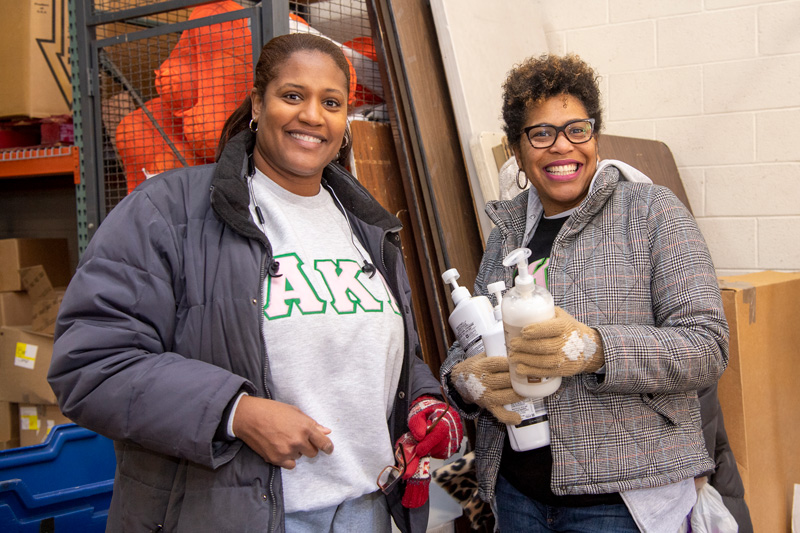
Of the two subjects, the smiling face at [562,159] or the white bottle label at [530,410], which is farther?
the smiling face at [562,159]

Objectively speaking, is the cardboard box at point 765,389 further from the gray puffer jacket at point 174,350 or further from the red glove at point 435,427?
the gray puffer jacket at point 174,350

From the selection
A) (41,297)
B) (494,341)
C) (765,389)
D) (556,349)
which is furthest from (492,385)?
(41,297)

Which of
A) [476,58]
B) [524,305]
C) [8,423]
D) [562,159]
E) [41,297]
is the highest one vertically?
[476,58]

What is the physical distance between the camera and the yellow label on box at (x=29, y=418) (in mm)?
3012

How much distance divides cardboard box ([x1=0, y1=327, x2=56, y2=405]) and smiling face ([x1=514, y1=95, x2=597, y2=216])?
253 centimetres

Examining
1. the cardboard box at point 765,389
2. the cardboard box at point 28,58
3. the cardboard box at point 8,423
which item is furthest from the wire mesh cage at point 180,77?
the cardboard box at point 765,389

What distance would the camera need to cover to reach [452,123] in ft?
8.02

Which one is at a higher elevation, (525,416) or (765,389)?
(525,416)

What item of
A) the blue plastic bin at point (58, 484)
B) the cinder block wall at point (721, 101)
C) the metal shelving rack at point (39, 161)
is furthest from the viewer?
the metal shelving rack at point (39, 161)

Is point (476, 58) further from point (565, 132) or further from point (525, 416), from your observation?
point (525, 416)

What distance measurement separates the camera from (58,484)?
1976mm

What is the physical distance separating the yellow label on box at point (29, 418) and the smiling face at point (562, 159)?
270cm

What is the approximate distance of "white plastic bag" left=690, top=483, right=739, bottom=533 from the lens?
146 cm

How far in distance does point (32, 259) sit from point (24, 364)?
60 centimetres
